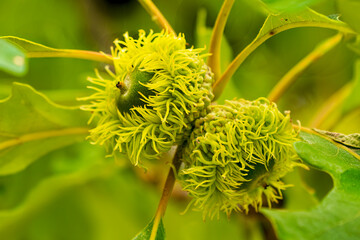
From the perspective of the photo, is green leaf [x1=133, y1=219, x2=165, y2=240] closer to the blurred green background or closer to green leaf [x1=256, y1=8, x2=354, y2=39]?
green leaf [x1=256, y1=8, x2=354, y2=39]

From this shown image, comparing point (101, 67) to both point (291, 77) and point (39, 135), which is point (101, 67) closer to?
point (39, 135)

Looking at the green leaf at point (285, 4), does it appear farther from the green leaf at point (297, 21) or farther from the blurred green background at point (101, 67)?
the blurred green background at point (101, 67)

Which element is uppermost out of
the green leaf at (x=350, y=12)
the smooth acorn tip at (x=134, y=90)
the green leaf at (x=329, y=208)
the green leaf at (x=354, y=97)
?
the green leaf at (x=354, y=97)

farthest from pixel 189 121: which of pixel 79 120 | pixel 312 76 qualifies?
pixel 312 76

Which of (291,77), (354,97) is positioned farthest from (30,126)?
(354,97)

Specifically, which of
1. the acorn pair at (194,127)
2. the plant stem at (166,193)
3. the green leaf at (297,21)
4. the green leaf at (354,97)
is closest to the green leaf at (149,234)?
the plant stem at (166,193)

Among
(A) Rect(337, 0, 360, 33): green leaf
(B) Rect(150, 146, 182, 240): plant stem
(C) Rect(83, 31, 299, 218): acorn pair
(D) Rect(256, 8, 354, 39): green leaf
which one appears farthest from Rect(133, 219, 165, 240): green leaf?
(A) Rect(337, 0, 360, 33): green leaf

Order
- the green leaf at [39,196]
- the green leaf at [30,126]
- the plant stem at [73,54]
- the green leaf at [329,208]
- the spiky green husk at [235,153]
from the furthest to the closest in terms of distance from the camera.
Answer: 1. the green leaf at [39,196]
2. the green leaf at [30,126]
3. the plant stem at [73,54]
4. the spiky green husk at [235,153]
5. the green leaf at [329,208]
